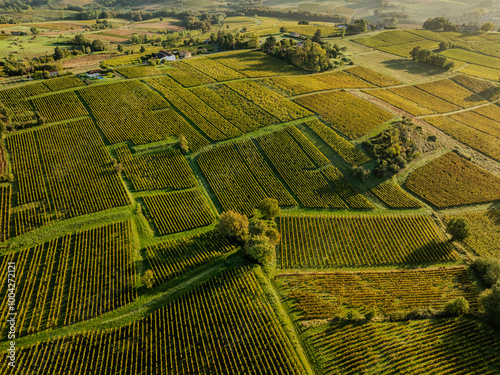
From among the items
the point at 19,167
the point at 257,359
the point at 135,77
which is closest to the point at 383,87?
the point at 135,77

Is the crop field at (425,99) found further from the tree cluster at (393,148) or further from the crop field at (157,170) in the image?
the crop field at (157,170)

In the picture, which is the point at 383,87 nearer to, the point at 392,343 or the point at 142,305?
the point at 392,343

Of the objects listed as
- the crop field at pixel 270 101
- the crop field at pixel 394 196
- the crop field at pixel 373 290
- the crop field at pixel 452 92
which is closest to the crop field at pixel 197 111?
the crop field at pixel 270 101

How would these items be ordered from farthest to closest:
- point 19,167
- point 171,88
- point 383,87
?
point 383,87
point 171,88
point 19,167

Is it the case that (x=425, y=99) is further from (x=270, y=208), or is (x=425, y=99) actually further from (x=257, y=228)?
(x=257, y=228)

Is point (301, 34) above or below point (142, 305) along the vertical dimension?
above

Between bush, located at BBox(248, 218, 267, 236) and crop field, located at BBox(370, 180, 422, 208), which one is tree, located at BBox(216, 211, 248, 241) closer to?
bush, located at BBox(248, 218, 267, 236)
